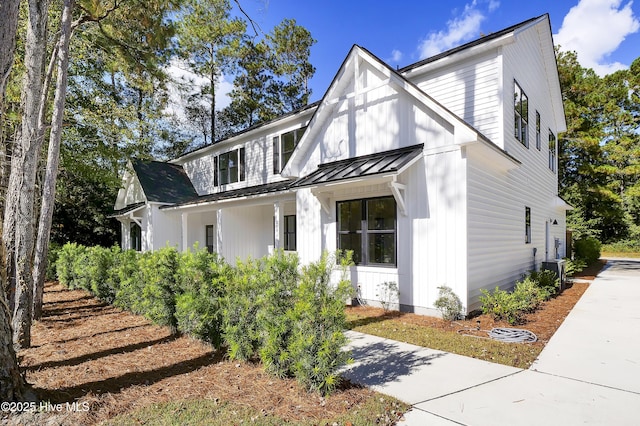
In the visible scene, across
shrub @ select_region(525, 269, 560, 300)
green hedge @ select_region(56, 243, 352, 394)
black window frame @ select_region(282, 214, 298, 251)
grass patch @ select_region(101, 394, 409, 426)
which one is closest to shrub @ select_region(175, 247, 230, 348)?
green hedge @ select_region(56, 243, 352, 394)

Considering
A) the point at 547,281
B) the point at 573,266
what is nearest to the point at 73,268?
the point at 547,281

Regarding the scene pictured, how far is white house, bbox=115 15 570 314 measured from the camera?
23.6 ft

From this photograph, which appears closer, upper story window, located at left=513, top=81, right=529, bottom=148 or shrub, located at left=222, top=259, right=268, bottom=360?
shrub, located at left=222, top=259, right=268, bottom=360

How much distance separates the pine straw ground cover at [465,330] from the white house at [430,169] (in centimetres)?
53

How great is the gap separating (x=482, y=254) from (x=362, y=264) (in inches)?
106

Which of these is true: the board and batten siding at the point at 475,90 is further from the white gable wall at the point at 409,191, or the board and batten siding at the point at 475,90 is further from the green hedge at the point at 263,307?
the green hedge at the point at 263,307

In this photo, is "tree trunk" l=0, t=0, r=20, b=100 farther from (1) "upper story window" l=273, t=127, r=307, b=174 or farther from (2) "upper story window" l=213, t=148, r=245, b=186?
(2) "upper story window" l=213, t=148, r=245, b=186

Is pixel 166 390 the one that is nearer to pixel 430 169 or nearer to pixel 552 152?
pixel 430 169

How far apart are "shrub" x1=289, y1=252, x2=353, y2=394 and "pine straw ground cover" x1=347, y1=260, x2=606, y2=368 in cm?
240

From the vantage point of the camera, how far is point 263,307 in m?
4.14

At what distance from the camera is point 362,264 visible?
853 cm

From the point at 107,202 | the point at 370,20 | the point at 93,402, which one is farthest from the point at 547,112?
the point at 107,202

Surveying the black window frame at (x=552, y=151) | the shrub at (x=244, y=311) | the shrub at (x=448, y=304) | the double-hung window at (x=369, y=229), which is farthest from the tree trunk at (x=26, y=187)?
the black window frame at (x=552, y=151)

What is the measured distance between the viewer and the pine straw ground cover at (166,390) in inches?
129
